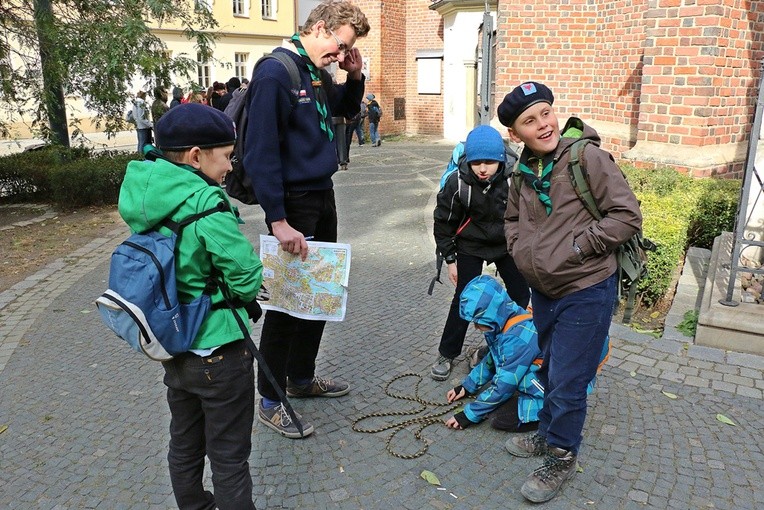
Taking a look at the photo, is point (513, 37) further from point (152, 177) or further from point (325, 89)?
point (152, 177)

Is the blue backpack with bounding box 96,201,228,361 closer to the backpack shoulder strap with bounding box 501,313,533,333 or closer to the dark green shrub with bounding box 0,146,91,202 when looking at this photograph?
the backpack shoulder strap with bounding box 501,313,533,333

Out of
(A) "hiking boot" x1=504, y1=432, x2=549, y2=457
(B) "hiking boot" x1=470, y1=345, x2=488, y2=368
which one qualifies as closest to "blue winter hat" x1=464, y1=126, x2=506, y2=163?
(B) "hiking boot" x1=470, y1=345, x2=488, y2=368

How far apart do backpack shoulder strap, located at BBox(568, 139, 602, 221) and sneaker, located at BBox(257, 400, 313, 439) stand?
75.6 inches

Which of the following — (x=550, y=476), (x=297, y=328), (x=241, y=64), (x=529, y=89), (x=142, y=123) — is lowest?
(x=550, y=476)

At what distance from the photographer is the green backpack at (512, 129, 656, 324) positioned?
2.67 meters

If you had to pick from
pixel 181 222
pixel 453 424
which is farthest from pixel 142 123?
pixel 181 222

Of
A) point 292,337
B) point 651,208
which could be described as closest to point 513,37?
point 651,208

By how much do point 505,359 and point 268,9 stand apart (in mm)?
34384

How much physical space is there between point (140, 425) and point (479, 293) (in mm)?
2115

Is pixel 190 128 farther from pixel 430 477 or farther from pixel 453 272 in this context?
pixel 453 272

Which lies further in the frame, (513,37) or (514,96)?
(513,37)

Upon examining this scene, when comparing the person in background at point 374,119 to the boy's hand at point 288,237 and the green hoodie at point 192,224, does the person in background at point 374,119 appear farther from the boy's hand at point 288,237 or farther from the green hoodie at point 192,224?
the green hoodie at point 192,224

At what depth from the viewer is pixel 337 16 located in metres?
3.03

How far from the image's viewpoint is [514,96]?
8.87 ft
